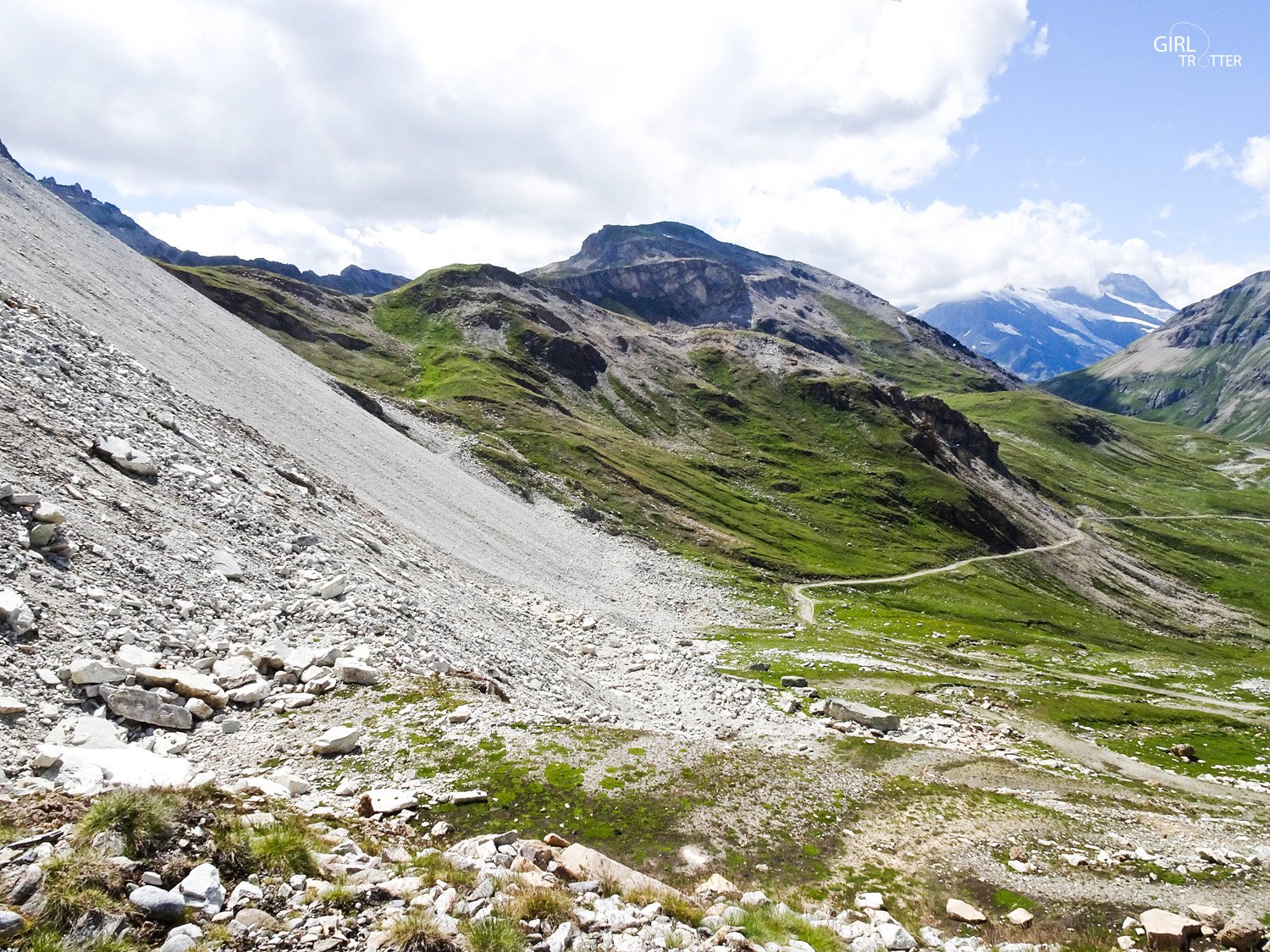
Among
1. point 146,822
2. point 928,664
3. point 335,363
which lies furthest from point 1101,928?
point 335,363

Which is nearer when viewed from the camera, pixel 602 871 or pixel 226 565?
pixel 602 871

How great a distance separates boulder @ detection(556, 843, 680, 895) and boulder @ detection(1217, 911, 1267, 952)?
576 inches

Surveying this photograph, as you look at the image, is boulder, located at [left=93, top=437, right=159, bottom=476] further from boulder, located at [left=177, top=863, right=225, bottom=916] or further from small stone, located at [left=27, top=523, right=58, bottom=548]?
boulder, located at [left=177, top=863, right=225, bottom=916]

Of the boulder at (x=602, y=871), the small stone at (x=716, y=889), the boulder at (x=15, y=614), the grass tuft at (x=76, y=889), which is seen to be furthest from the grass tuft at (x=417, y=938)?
the boulder at (x=15, y=614)

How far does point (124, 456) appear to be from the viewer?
28.0 m

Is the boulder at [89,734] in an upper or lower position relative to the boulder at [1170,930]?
lower

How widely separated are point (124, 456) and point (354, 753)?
1887cm

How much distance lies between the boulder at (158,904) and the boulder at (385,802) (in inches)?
252

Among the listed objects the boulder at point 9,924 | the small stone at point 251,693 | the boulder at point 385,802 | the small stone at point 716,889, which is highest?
the boulder at point 9,924

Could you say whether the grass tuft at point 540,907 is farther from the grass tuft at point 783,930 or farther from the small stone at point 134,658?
the small stone at point 134,658

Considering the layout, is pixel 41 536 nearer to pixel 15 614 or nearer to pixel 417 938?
pixel 15 614

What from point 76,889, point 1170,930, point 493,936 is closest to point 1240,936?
point 1170,930

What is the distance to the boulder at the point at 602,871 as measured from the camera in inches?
557

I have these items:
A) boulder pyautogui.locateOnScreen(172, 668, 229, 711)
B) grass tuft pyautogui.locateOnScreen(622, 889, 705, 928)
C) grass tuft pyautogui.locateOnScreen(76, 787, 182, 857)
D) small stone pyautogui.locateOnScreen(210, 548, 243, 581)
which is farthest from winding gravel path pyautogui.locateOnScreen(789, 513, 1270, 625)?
grass tuft pyautogui.locateOnScreen(76, 787, 182, 857)
